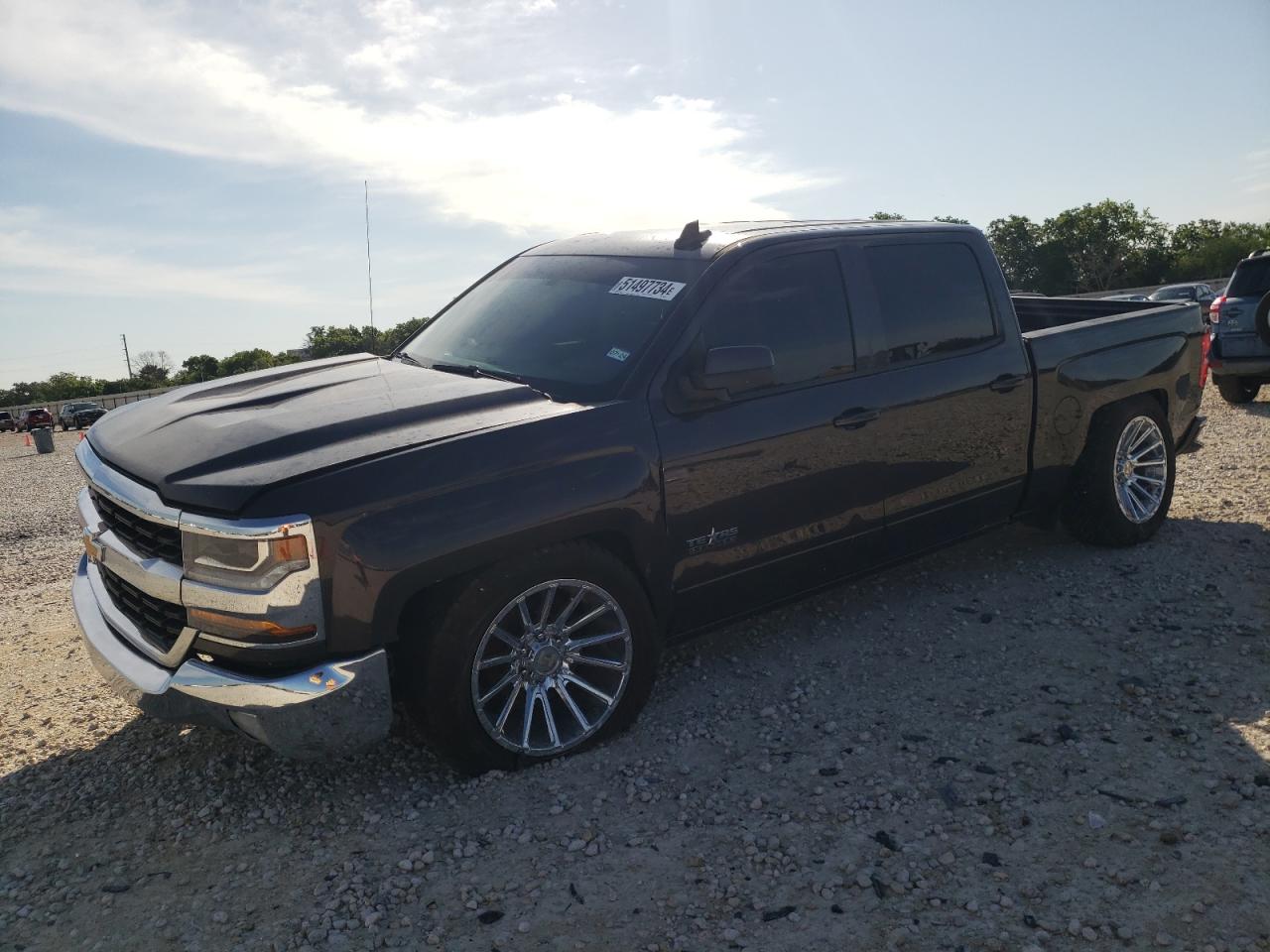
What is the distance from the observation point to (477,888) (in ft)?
10.1

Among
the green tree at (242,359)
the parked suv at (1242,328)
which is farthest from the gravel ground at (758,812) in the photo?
the green tree at (242,359)

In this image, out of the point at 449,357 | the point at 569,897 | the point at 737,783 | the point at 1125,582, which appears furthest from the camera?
the point at 1125,582

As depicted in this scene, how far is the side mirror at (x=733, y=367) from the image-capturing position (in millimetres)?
3832

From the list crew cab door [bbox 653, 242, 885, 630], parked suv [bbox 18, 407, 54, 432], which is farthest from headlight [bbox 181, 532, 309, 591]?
parked suv [bbox 18, 407, 54, 432]

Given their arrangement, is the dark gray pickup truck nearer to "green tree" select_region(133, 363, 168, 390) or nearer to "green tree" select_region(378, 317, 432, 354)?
"green tree" select_region(378, 317, 432, 354)

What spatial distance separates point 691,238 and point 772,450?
1.01 meters

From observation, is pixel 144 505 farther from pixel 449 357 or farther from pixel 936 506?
pixel 936 506

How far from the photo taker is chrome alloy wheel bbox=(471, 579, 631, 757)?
3537 mm

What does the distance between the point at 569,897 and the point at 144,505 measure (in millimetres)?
1856

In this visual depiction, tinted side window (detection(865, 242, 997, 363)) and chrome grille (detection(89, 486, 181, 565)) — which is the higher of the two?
tinted side window (detection(865, 242, 997, 363))

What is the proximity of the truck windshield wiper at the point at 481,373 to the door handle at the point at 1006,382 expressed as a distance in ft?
7.76

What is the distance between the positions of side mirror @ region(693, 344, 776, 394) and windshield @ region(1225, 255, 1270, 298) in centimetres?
1026

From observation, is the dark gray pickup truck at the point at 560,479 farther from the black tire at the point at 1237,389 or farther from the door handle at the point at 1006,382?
the black tire at the point at 1237,389

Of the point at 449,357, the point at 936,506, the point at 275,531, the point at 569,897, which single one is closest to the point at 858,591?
the point at 936,506
